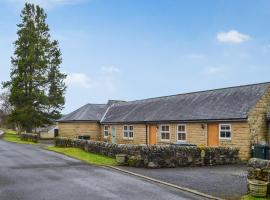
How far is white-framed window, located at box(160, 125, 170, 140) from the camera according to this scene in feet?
109

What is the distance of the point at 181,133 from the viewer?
3145 cm

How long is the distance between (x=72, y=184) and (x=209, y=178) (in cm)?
671

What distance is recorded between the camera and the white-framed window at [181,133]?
31.0m

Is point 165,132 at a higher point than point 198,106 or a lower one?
lower

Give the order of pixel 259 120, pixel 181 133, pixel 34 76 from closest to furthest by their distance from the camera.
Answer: pixel 259 120 < pixel 181 133 < pixel 34 76

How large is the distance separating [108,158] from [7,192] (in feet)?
40.9

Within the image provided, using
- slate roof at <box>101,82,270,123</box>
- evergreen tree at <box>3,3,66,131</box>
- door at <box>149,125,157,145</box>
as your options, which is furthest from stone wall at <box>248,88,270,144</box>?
evergreen tree at <box>3,3,66,131</box>

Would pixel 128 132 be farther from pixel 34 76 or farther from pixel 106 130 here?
pixel 34 76

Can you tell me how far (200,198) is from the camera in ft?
43.6

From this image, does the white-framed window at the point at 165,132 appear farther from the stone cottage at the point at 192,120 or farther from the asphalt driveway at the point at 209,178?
the asphalt driveway at the point at 209,178

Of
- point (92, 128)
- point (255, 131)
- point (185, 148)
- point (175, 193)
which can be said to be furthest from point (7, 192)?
point (92, 128)

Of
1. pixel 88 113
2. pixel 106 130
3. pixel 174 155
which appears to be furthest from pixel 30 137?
pixel 174 155

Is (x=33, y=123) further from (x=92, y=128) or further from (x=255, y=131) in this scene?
(x=255, y=131)

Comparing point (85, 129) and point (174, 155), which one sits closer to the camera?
point (174, 155)
